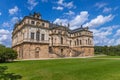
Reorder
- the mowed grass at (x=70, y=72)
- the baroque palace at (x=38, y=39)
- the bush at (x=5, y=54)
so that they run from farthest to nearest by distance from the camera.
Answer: the baroque palace at (x=38, y=39)
the bush at (x=5, y=54)
the mowed grass at (x=70, y=72)

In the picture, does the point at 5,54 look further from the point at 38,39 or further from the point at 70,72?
the point at 70,72

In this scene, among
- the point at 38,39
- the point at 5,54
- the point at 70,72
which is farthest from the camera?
the point at 38,39

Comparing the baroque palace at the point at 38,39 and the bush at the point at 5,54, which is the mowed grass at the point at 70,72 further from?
the baroque palace at the point at 38,39

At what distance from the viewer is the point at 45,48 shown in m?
45.9

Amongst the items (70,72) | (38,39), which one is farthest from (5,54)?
(70,72)

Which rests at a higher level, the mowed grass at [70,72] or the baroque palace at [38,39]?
the baroque palace at [38,39]

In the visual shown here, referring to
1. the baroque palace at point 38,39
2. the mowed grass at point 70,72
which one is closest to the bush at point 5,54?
the baroque palace at point 38,39

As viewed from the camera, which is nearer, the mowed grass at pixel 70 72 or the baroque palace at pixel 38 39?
the mowed grass at pixel 70 72

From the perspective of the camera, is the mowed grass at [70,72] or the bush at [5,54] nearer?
the mowed grass at [70,72]

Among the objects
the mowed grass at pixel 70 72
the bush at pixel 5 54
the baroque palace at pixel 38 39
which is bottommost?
the mowed grass at pixel 70 72

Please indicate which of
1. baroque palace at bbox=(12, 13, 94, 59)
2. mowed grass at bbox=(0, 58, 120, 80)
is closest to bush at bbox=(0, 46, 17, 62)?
baroque palace at bbox=(12, 13, 94, 59)

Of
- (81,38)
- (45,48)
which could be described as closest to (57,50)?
(45,48)

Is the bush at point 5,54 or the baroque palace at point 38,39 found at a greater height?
the baroque palace at point 38,39

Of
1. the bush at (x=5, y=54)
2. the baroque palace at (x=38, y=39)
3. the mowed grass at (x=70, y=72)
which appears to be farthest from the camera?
the baroque palace at (x=38, y=39)
